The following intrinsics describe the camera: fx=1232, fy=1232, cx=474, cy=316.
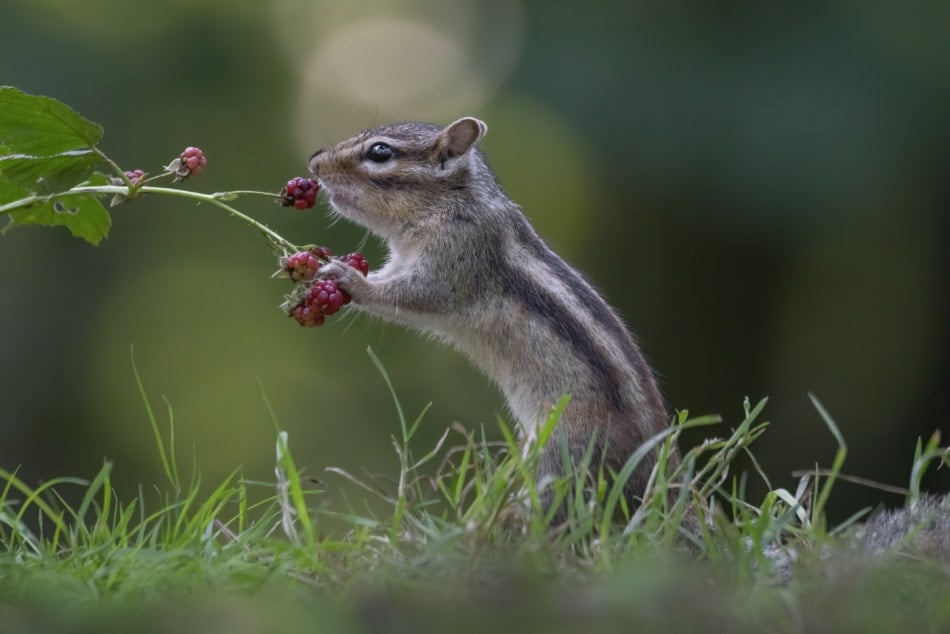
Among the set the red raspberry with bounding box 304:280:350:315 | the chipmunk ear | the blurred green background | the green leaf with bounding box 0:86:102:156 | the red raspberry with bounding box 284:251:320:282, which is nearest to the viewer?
the green leaf with bounding box 0:86:102:156

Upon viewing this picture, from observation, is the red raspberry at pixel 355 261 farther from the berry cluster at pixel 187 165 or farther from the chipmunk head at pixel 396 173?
the berry cluster at pixel 187 165

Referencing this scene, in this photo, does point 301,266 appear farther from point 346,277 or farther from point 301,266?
point 346,277

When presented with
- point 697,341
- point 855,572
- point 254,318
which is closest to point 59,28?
point 254,318

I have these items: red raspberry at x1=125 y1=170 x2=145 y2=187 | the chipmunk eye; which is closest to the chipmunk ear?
the chipmunk eye

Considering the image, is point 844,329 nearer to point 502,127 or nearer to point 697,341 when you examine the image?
point 697,341

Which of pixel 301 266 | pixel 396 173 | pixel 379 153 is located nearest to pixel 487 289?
pixel 396 173

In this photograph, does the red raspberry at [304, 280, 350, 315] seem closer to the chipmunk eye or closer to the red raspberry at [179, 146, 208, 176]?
the red raspberry at [179, 146, 208, 176]

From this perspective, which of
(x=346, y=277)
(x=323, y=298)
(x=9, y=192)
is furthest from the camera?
(x=346, y=277)
